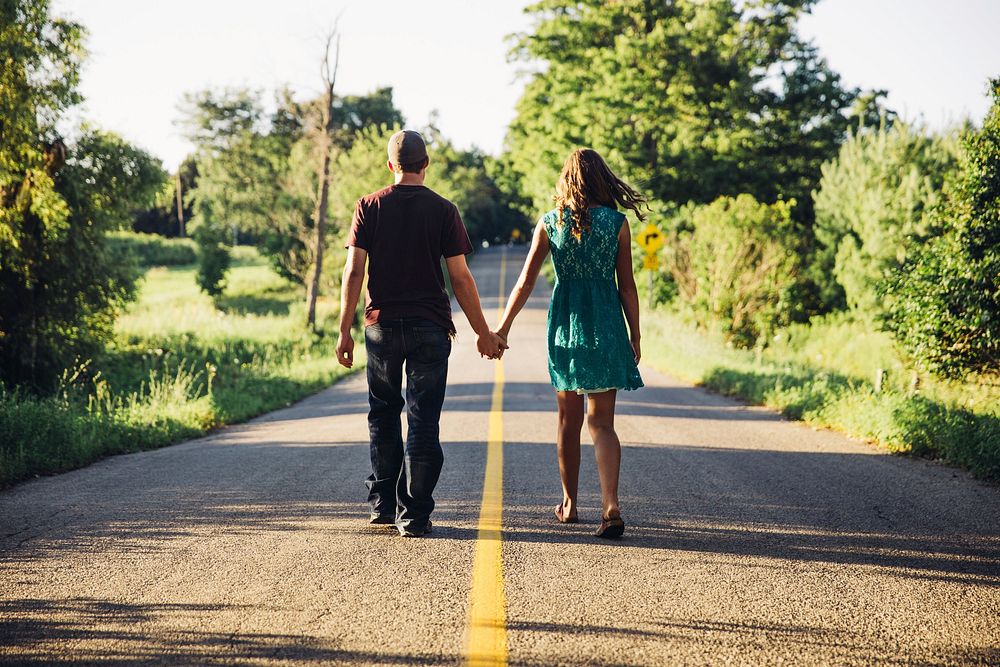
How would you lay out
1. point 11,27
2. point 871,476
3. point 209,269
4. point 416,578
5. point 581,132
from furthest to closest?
point 209,269, point 581,132, point 11,27, point 871,476, point 416,578

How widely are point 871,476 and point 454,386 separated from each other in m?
9.05


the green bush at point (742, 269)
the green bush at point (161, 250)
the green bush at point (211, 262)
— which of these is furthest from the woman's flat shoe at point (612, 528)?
the green bush at point (161, 250)

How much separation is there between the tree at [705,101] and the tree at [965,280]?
25263mm

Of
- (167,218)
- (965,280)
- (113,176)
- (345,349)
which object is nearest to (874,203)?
(965,280)

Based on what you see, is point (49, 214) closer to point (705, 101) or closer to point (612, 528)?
point (612, 528)

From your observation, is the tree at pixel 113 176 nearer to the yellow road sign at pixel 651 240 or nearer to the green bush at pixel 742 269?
the yellow road sign at pixel 651 240

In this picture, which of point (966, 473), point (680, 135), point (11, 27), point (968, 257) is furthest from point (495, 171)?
point (966, 473)

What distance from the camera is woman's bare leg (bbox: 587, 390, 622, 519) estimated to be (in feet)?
16.0

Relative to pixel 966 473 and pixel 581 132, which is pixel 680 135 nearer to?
pixel 581 132

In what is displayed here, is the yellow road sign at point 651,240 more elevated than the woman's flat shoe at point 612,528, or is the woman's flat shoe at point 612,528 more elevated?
the yellow road sign at point 651,240

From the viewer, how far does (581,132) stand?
38.7 m

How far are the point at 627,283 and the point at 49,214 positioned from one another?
55.1ft

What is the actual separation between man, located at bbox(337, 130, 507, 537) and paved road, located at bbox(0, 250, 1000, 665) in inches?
23.6

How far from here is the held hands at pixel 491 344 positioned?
5.03 metres
